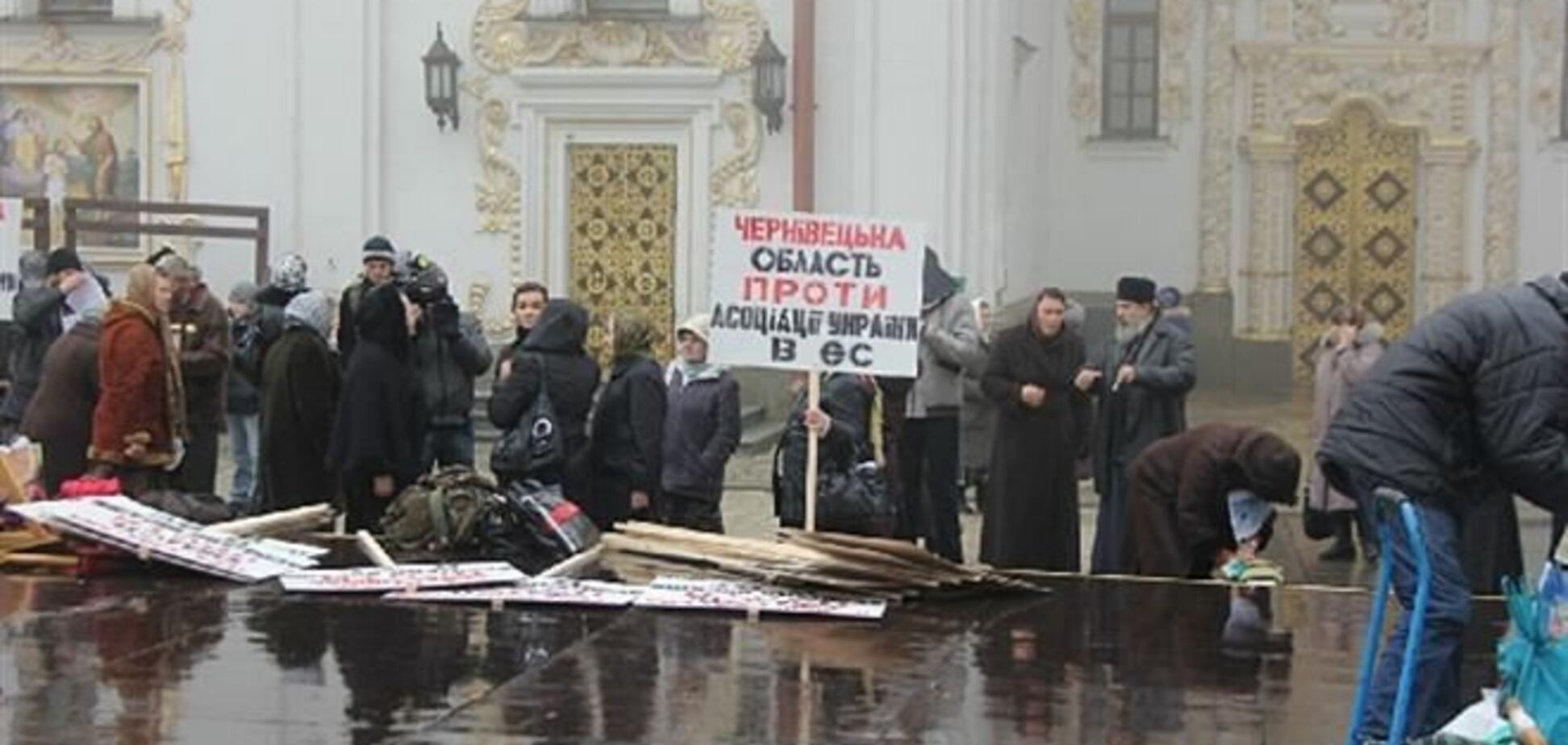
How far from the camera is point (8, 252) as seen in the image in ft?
54.4

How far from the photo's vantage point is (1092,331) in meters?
28.3

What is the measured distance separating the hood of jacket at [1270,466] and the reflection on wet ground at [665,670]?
1.82ft

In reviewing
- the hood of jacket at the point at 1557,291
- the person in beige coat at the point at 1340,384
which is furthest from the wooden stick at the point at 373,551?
the person in beige coat at the point at 1340,384

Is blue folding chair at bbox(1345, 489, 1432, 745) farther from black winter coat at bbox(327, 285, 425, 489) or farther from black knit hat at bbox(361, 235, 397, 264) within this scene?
black knit hat at bbox(361, 235, 397, 264)

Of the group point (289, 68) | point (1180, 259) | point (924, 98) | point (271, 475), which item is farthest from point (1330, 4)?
point (271, 475)

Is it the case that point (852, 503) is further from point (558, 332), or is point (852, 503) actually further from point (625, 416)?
point (558, 332)

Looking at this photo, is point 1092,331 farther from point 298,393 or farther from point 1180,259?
point 298,393

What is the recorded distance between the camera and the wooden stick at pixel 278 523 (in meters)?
12.0

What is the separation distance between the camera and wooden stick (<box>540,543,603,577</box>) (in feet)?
36.9

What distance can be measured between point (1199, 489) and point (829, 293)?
2.01 metres

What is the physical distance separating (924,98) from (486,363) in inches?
381

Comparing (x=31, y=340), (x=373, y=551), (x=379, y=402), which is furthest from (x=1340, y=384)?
(x=31, y=340)

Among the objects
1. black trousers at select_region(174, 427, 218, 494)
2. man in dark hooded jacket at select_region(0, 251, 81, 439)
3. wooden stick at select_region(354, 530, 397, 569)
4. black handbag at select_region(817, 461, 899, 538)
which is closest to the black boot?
black handbag at select_region(817, 461, 899, 538)

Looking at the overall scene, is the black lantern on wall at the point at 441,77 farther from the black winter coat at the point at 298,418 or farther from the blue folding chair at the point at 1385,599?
the blue folding chair at the point at 1385,599
